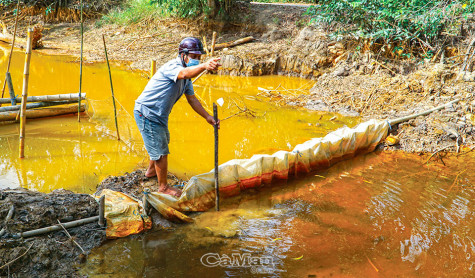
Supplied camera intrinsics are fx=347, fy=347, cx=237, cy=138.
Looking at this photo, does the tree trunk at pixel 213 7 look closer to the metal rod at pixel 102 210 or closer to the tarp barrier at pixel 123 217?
the tarp barrier at pixel 123 217

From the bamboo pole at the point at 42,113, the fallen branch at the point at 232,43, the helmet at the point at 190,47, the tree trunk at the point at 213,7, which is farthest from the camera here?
the tree trunk at the point at 213,7

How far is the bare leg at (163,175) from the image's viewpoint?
3283mm

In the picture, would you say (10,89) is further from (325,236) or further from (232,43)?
(232,43)

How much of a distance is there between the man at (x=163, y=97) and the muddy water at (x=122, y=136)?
1001mm

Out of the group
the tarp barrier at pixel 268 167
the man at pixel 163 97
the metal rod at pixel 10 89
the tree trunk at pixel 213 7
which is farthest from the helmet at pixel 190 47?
the tree trunk at pixel 213 7

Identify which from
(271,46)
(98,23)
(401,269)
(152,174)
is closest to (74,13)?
(98,23)

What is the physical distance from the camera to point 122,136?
5.26 metres

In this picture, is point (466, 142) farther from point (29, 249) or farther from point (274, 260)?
point (29, 249)

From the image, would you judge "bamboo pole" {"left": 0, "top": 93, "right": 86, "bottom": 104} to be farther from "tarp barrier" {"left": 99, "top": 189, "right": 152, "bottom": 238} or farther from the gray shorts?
"tarp barrier" {"left": 99, "top": 189, "right": 152, "bottom": 238}

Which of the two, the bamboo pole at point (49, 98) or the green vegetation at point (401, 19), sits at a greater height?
the green vegetation at point (401, 19)

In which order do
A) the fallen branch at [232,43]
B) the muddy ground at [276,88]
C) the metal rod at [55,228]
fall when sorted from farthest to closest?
the fallen branch at [232,43], the muddy ground at [276,88], the metal rod at [55,228]

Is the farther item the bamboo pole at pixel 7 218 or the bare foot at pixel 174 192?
the bare foot at pixel 174 192

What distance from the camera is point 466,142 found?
5137mm

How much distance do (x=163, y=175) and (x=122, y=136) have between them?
2.22 metres
